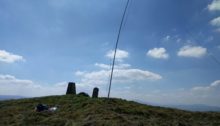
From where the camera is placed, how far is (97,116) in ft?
54.9

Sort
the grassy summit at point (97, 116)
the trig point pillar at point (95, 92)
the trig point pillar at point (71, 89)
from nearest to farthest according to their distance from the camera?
1. the grassy summit at point (97, 116)
2. the trig point pillar at point (95, 92)
3. the trig point pillar at point (71, 89)

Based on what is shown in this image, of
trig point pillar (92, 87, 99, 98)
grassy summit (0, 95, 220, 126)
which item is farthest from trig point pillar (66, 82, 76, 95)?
grassy summit (0, 95, 220, 126)

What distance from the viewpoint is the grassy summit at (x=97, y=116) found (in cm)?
1598

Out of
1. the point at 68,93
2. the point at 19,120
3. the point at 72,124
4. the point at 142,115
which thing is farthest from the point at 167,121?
the point at 68,93

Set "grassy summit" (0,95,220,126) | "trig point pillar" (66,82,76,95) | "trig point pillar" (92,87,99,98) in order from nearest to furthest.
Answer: "grassy summit" (0,95,220,126) < "trig point pillar" (92,87,99,98) < "trig point pillar" (66,82,76,95)

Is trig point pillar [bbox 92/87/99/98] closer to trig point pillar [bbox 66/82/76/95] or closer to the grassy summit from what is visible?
trig point pillar [bbox 66/82/76/95]

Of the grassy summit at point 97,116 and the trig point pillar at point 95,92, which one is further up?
the trig point pillar at point 95,92

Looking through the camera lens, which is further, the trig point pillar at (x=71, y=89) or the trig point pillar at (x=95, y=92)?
the trig point pillar at (x=71, y=89)

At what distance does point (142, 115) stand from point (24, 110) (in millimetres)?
8665

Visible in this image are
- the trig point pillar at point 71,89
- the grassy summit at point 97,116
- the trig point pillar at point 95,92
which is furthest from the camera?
the trig point pillar at point 71,89

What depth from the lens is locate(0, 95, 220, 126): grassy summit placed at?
52.4ft

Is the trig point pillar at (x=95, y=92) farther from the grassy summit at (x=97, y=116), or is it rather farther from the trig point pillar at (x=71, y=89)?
the grassy summit at (x=97, y=116)

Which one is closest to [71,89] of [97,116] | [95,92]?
[95,92]

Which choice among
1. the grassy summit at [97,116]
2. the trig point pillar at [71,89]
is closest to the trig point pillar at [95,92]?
the trig point pillar at [71,89]
